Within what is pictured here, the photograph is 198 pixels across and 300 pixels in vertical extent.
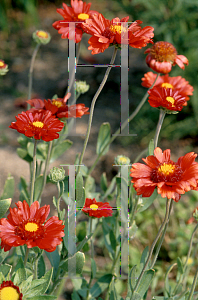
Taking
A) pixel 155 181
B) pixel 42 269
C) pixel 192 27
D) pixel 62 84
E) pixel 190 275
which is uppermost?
pixel 192 27

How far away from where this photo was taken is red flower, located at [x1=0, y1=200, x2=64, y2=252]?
45 centimetres

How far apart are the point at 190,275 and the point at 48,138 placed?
0.85 metres

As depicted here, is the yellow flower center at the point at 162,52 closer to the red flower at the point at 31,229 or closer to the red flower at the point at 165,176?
the red flower at the point at 165,176

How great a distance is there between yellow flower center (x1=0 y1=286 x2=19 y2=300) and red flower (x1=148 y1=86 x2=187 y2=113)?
1.13ft

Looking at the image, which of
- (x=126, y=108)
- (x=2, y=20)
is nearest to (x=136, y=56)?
(x=2, y=20)

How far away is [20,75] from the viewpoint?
210 centimetres

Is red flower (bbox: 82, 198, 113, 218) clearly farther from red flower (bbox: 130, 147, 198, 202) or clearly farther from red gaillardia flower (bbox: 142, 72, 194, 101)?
red gaillardia flower (bbox: 142, 72, 194, 101)

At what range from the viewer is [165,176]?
1.54ft

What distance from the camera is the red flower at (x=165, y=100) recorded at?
539 mm

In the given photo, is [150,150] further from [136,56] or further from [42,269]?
[136,56]

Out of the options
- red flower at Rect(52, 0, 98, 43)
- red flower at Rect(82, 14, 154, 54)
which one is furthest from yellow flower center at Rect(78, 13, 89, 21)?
red flower at Rect(82, 14, 154, 54)

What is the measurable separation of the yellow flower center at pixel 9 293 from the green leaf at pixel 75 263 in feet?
0.45

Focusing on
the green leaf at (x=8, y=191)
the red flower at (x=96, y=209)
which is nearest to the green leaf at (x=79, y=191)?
the red flower at (x=96, y=209)

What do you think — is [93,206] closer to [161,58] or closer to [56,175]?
[56,175]
